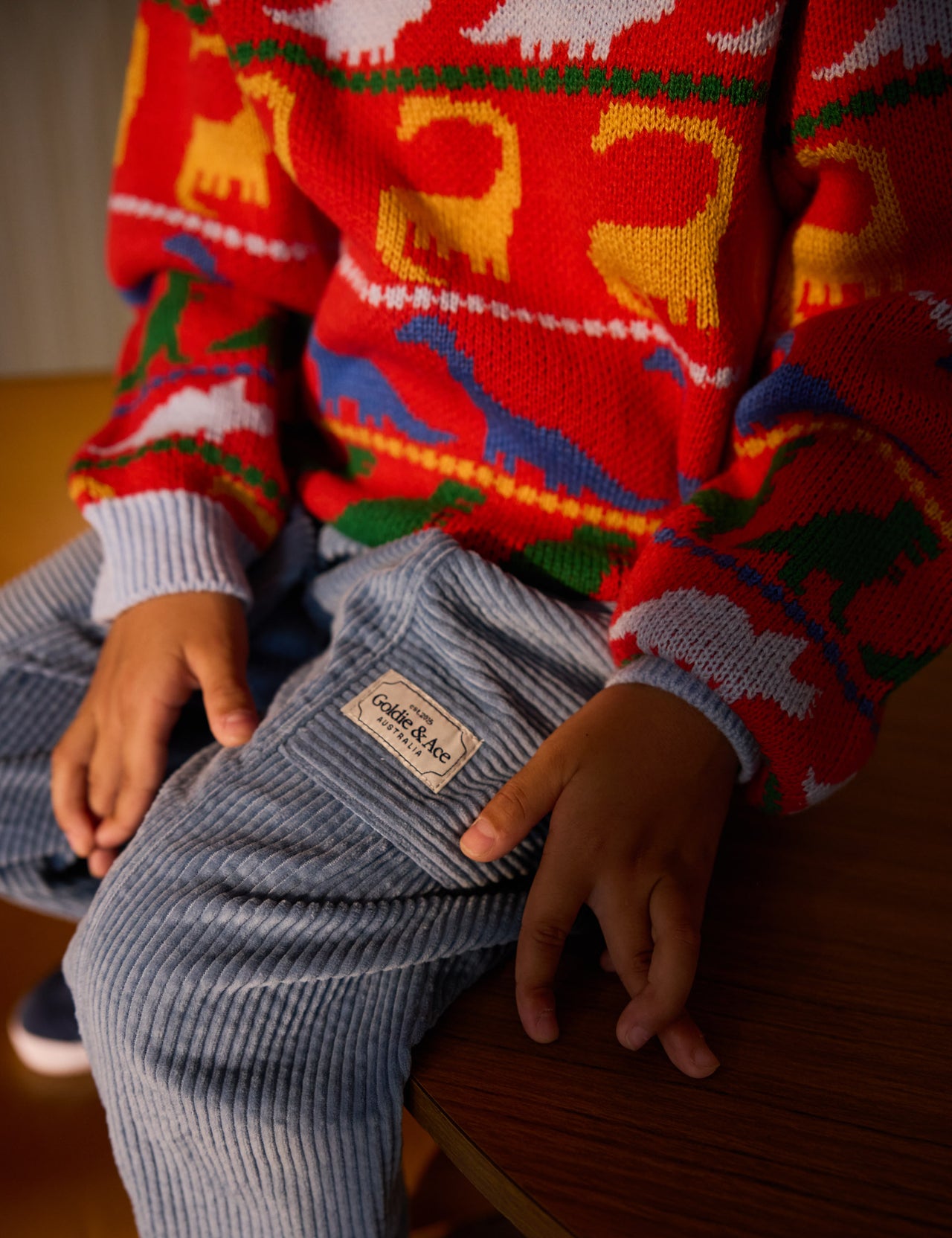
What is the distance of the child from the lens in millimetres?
387

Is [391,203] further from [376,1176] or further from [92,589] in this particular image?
[376,1176]

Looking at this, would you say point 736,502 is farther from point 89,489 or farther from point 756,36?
point 89,489

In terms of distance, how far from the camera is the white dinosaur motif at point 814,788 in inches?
15.8

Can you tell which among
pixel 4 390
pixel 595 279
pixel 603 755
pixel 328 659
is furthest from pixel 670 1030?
pixel 4 390

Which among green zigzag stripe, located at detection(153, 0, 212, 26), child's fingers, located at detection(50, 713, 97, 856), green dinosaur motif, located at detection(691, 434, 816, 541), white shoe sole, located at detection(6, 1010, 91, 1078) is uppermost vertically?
green zigzag stripe, located at detection(153, 0, 212, 26)

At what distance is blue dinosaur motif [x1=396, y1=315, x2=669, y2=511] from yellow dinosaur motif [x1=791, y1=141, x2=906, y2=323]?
13cm

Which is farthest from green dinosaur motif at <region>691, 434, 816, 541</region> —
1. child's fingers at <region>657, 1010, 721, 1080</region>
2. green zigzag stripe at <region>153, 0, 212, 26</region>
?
green zigzag stripe at <region>153, 0, 212, 26</region>

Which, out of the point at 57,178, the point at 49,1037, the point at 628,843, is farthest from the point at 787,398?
the point at 57,178

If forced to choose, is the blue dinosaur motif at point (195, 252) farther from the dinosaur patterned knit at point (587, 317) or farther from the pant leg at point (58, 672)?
the pant leg at point (58, 672)

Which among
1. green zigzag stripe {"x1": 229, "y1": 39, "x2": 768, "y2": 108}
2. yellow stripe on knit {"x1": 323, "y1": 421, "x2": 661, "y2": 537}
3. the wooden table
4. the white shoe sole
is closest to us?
the wooden table

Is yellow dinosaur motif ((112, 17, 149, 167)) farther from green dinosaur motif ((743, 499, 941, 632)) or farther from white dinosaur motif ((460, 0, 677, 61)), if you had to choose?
green dinosaur motif ((743, 499, 941, 632))

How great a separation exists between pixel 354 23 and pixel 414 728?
38 centimetres

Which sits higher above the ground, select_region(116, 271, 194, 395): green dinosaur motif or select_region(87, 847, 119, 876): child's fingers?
select_region(116, 271, 194, 395): green dinosaur motif

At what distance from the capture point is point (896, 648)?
416 millimetres
